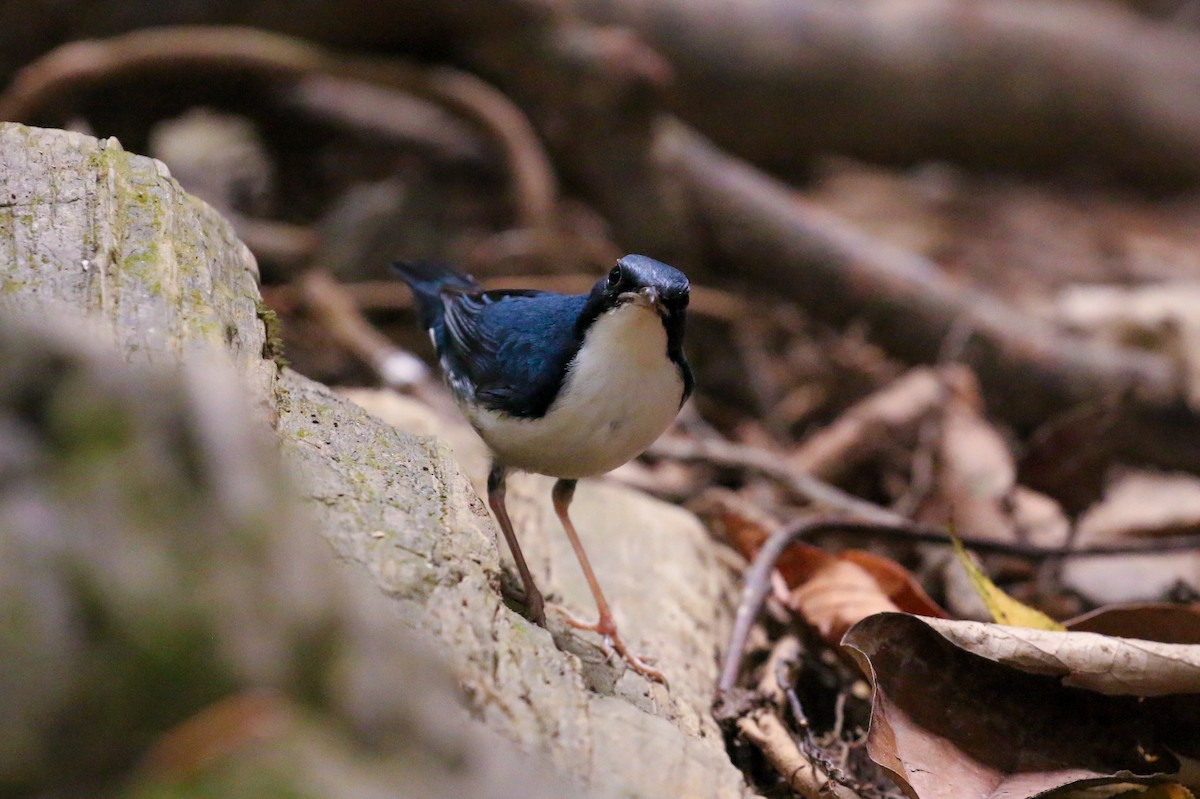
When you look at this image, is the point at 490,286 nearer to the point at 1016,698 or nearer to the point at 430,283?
the point at 430,283

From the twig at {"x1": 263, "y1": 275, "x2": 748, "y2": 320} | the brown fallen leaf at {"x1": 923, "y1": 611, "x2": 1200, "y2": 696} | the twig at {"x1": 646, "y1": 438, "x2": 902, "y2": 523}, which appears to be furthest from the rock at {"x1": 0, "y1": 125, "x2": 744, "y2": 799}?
the twig at {"x1": 263, "y1": 275, "x2": 748, "y2": 320}

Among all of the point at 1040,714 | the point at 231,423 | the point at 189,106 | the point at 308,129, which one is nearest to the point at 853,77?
the point at 308,129

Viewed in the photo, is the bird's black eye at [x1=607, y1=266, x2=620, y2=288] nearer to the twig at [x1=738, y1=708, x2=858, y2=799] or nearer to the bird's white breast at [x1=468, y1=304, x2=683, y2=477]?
the bird's white breast at [x1=468, y1=304, x2=683, y2=477]

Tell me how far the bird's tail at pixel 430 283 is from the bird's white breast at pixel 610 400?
3.72ft

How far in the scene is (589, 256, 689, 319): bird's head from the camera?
3.34m

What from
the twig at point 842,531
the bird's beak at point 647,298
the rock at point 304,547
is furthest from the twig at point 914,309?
the rock at point 304,547

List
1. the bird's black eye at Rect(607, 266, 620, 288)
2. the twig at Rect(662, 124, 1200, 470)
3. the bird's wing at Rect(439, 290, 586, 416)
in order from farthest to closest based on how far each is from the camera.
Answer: the twig at Rect(662, 124, 1200, 470) → the bird's wing at Rect(439, 290, 586, 416) → the bird's black eye at Rect(607, 266, 620, 288)

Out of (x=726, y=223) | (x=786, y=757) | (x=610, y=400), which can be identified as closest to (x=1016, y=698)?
(x=786, y=757)

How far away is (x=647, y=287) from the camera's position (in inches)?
131

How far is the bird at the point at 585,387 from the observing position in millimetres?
3396

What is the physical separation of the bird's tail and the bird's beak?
1.34 meters

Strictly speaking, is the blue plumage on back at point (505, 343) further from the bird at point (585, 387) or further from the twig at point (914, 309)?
the twig at point (914, 309)

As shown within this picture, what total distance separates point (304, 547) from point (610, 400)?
1693 mm

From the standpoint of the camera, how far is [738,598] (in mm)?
4258
